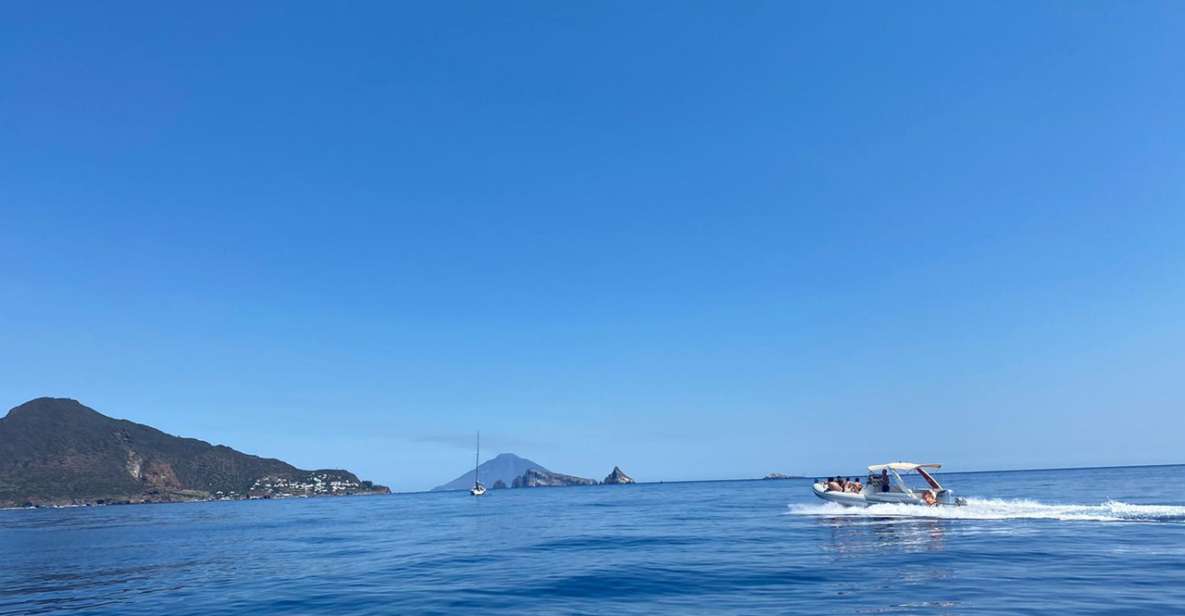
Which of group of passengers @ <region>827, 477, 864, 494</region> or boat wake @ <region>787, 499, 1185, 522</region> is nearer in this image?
boat wake @ <region>787, 499, 1185, 522</region>

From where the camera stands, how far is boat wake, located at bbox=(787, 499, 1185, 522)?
43550 millimetres

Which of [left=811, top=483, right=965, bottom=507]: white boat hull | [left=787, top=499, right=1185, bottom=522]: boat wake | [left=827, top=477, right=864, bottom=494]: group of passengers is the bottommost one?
[left=787, top=499, right=1185, bottom=522]: boat wake

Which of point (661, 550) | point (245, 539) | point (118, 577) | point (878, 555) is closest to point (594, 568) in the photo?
point (661, 550)

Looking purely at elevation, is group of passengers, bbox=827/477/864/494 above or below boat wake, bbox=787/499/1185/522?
above

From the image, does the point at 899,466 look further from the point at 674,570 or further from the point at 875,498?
the point at 674,570

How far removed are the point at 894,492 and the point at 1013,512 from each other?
9143 millimetres

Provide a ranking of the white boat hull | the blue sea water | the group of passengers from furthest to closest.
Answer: the group of passengers
the white boat hull
the blue sea water

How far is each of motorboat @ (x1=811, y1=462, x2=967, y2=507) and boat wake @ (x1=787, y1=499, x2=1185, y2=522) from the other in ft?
2.47

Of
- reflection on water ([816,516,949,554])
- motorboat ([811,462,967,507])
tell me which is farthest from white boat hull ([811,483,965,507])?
reflection on water ([816,516,949,554])

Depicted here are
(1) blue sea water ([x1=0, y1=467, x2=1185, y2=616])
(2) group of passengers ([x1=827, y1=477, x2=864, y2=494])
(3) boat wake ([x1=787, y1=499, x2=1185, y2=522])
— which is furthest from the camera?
(2) group of passengers ([x1=827, y1=477, x2=864, y2=494])

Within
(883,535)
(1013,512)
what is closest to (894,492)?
(1013,512)

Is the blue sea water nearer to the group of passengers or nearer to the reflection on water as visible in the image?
the reflection on water

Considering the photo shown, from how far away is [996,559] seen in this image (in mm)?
27344

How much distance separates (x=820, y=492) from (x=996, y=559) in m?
35.1
